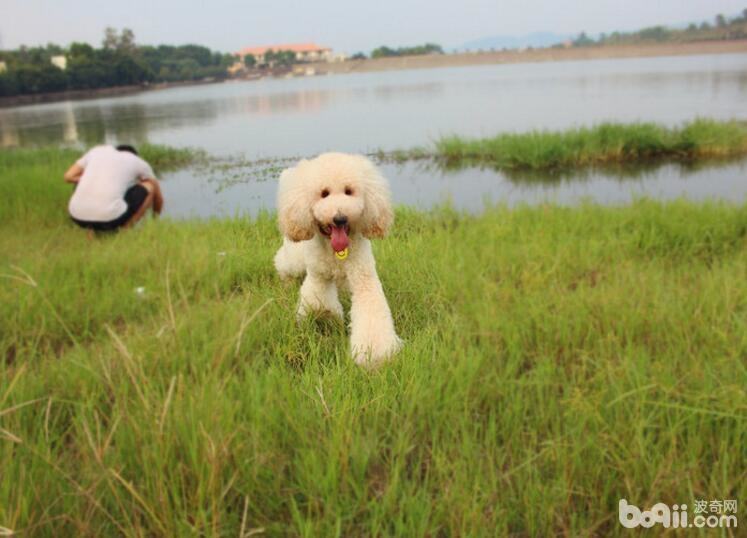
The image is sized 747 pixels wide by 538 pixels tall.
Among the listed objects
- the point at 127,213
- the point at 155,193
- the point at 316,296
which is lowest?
the point at 316,296

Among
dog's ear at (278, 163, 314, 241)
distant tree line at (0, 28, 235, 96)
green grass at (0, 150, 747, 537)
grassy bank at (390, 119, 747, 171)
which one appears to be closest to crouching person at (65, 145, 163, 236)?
green grass at (0, 150, 747, 537)

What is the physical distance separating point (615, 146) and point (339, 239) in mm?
7849

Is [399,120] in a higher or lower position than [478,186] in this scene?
higher

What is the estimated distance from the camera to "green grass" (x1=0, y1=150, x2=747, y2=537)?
54.9 inches

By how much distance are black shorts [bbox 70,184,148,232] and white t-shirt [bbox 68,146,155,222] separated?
4 cm

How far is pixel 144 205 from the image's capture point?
211 inches

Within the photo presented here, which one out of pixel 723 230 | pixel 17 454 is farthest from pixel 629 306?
pixel 17 454

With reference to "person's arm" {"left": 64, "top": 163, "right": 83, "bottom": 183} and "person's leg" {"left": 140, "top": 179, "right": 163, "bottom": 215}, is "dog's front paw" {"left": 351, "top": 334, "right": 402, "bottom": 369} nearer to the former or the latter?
"person's leg" {"left": 140, "top": 179, "right": 163, "bottom": 215}

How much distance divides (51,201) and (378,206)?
525 cm

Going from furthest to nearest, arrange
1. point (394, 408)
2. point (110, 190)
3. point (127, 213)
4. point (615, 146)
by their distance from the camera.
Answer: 1. point (615, 146)
2. point (127, 213)
3. point (110, 190)
4. point (394, 408)

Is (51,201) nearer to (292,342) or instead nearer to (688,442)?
(292,342)

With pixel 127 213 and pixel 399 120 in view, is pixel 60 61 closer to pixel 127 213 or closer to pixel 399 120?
pixel 399 120

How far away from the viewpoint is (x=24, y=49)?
27.6 meters

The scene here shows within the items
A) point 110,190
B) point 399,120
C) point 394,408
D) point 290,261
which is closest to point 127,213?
point 110,190
